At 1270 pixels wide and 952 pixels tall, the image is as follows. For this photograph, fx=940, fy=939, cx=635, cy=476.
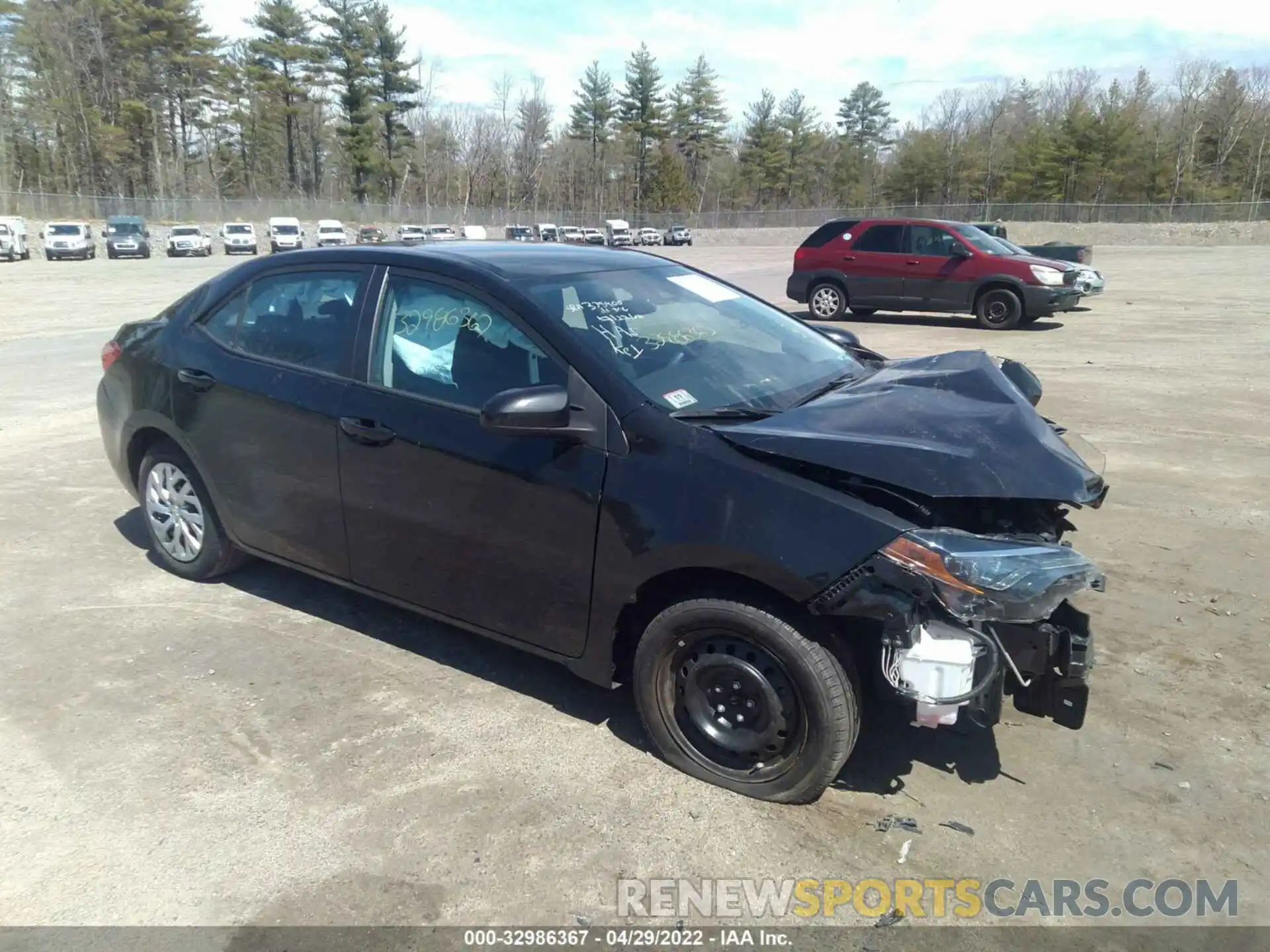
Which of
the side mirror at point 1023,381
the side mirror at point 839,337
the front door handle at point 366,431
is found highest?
the side mirror at point 839,337

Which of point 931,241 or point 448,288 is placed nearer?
point 448,288

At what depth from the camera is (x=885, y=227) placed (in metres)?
16.5

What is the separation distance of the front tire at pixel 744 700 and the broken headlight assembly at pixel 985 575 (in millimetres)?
425

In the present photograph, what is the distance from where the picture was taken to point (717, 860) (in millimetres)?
2846

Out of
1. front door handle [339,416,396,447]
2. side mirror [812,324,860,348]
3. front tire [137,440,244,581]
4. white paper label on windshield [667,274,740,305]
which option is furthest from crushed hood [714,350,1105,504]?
front tire [137,440,244,581]

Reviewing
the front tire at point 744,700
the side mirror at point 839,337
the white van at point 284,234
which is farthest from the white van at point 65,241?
the front tire at point 744,700

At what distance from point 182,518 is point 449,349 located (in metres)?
2.08

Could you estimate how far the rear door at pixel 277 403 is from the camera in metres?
3.99

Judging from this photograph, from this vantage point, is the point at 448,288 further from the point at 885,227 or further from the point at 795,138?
the point at 795,138

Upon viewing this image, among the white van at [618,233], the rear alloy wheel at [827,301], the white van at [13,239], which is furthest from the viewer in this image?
the white van at [618,233]

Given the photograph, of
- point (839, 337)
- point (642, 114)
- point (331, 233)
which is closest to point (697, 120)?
point (642, 114)

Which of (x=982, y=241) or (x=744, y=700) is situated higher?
(x=982, y=241)

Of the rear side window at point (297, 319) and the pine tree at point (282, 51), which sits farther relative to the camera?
the pine tree at point (282, 51)

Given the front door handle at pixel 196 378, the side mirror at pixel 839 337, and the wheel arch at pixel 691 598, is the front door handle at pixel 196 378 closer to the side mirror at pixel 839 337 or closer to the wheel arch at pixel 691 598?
the wheel arch at pixel 691 598
